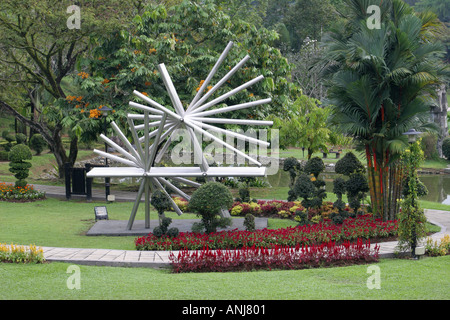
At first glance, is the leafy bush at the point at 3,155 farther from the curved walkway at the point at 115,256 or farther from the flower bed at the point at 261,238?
the flower bed at the point at 261,238

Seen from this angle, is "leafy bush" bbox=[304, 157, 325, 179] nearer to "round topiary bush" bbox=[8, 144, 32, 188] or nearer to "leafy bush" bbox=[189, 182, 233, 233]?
"leafy bush" bbox=[189, 182, 233, 233]

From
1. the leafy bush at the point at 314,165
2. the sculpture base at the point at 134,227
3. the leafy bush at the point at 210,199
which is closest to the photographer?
the leafy bush at the point at 210,199

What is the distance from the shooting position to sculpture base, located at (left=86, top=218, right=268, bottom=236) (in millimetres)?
15875

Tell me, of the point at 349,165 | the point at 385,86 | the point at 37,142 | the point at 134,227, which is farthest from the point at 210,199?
the point at 37,142

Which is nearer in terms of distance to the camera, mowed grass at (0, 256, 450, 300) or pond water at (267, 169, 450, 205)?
mowed grass at (0, 256, 450, 300)

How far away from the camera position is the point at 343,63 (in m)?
17.4

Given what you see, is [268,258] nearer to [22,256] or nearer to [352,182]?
[22,256]

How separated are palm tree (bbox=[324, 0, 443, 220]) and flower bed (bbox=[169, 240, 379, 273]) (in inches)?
178

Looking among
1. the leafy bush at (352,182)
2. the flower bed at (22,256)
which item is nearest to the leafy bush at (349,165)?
the leafy bush at (352,182)

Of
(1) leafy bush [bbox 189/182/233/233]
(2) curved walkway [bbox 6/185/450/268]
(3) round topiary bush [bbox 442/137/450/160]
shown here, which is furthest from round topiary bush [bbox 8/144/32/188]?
(3) round topiary bush [bbox 442/137/450/160]

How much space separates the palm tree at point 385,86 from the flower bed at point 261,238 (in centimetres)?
240

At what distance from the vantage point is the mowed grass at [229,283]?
9.09m
